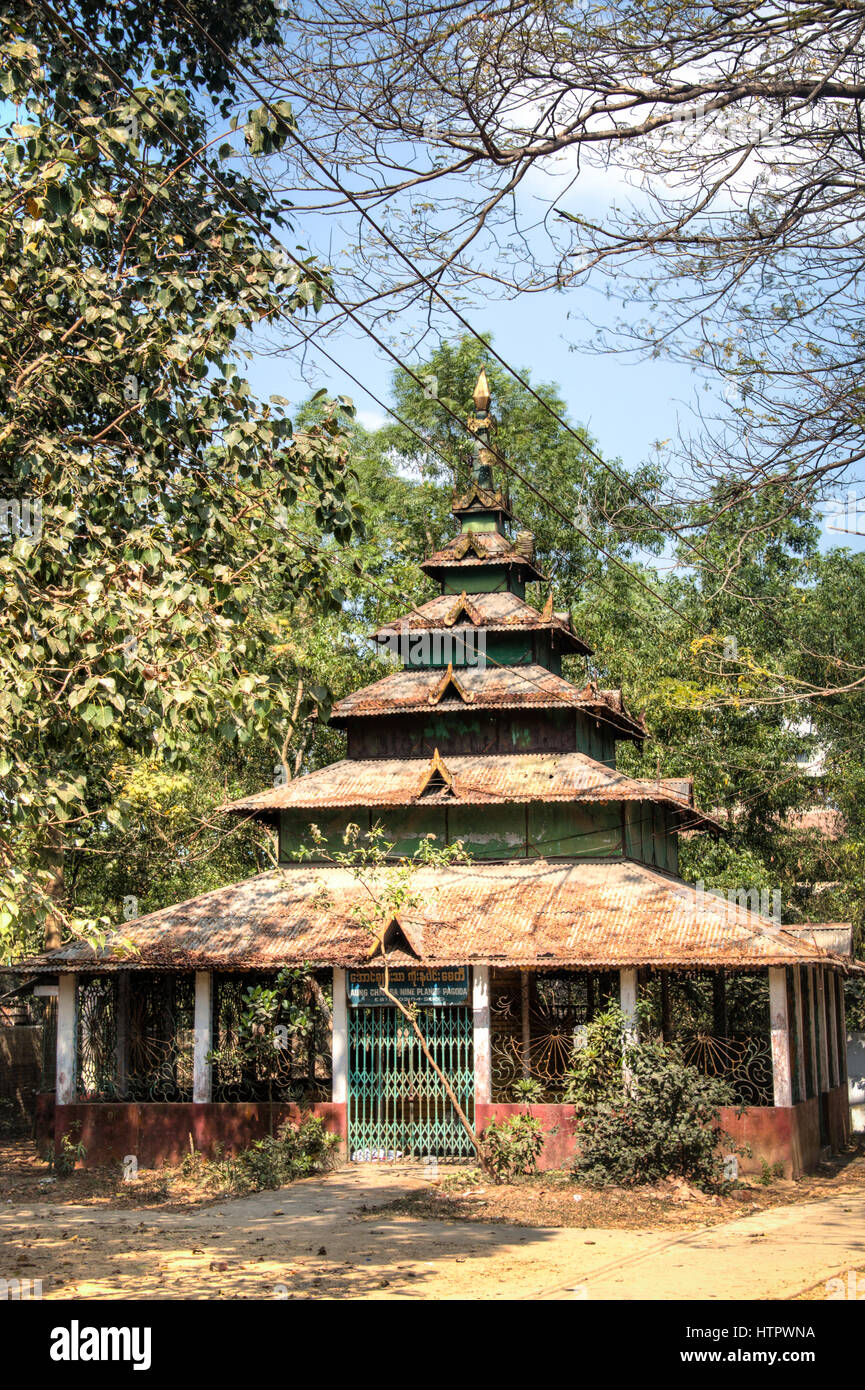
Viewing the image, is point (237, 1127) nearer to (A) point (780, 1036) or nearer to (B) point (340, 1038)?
(B) point (340, 1038)

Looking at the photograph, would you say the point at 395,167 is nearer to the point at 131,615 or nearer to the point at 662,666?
the point at 131,615

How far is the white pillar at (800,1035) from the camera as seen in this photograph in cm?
1806

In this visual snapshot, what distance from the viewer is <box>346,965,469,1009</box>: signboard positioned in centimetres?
1734

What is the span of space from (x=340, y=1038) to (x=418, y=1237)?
5.47m

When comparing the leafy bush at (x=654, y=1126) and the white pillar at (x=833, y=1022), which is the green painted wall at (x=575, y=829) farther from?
the white pillar at (x=833, y=1022)

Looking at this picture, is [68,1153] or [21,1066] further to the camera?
[21,1066]

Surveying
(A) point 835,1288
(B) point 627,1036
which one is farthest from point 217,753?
(A) point 835,1288

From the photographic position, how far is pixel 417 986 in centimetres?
1744

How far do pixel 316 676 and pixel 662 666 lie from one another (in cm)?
750

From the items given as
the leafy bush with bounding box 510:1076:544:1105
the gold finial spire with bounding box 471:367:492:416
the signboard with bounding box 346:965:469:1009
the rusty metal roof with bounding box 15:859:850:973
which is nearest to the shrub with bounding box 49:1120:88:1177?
the rusty metal roof with bounding box 15:859:850:973

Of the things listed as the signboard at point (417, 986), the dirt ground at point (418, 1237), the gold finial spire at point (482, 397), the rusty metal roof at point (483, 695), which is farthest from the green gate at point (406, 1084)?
the gold finial spire at point (482, 397)

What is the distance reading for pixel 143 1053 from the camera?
1873 centimetres

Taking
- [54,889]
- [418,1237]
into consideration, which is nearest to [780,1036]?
[418,1237]

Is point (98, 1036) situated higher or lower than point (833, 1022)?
higher
